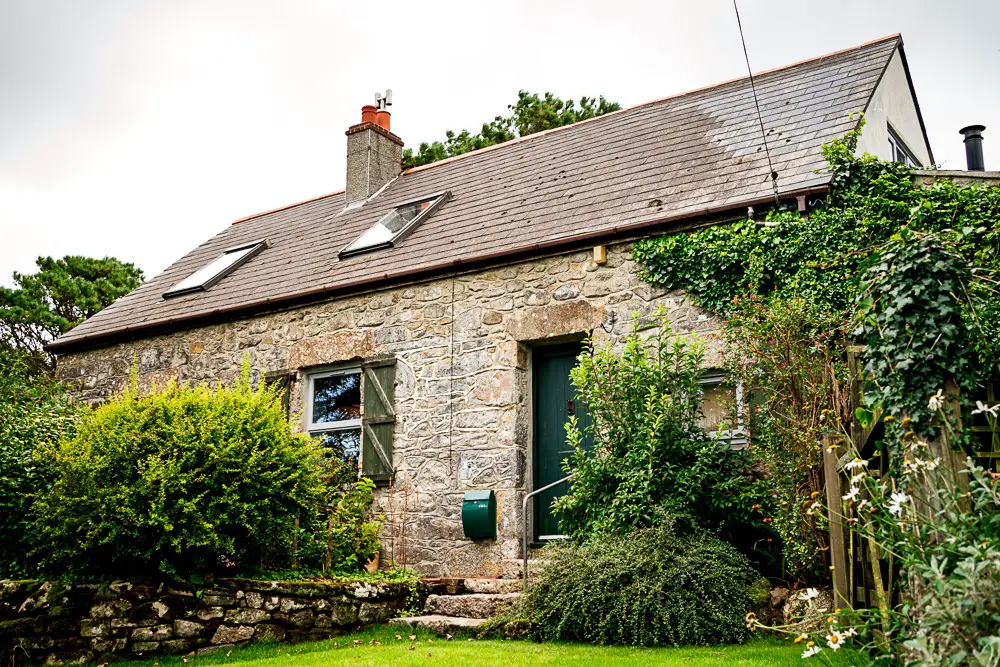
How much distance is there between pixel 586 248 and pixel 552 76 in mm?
14721

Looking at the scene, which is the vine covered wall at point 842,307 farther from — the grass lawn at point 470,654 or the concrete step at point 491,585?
the concrete step at point 491,585

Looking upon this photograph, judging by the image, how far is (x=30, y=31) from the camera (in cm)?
987

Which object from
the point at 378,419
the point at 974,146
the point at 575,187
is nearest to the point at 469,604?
the point at 378,419

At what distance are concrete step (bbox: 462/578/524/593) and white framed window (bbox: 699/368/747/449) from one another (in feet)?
7.34

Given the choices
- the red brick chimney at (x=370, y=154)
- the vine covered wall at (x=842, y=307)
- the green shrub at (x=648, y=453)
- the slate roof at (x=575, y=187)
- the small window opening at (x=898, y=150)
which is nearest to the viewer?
the vine covered wall at (x=842, y=307)

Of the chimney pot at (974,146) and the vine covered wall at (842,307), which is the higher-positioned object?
the chimney pot at (974,146)

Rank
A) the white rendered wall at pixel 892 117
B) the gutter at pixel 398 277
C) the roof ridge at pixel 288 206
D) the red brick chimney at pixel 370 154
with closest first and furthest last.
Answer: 1. the gutter at pixel 398 277
2. the white rendered wall at pixel 892 117
3. the red brick chimney at pixel 370 154
4. the roof ridge at pixel 288 206

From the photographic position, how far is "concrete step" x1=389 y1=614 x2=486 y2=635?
22.0 feet

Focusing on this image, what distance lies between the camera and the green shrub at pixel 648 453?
690cm

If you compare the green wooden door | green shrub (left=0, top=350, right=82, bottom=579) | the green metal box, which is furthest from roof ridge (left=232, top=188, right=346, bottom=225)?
the green metal box

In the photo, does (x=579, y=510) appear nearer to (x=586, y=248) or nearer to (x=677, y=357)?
(x=677, y=357)

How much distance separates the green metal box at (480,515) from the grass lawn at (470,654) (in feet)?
5.03

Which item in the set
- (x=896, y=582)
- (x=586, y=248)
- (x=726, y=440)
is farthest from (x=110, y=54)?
(x=896, y=582)

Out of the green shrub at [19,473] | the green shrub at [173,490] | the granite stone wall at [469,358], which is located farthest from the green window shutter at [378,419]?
the green shrub at [19,473]
